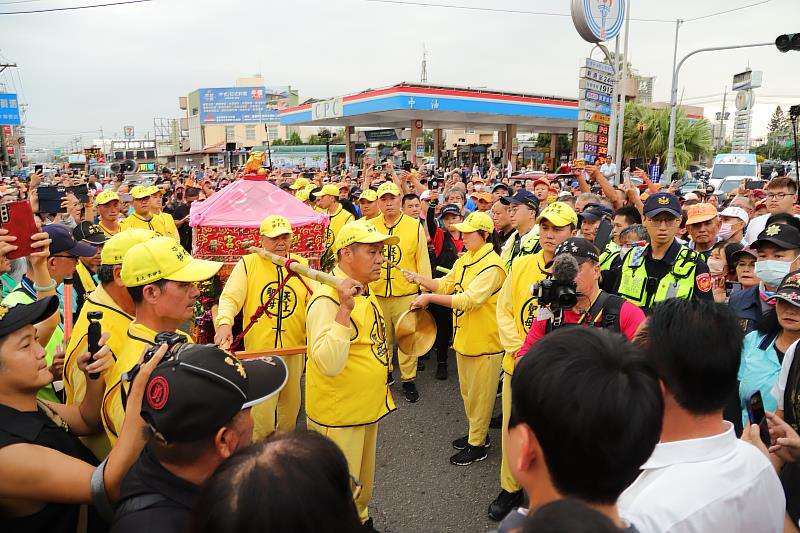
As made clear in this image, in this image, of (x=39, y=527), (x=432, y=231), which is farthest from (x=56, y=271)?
(x=432, y=231)

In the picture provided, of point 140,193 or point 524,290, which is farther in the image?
point 140,193

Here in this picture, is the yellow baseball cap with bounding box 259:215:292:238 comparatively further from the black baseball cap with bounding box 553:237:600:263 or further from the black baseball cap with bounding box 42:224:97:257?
the black baseball cap with bounding box 553:237:600:263

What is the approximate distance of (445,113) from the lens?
79.9ft

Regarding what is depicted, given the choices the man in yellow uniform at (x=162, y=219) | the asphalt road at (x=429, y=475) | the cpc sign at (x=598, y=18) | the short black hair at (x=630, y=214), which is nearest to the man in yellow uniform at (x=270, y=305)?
the asphalt road at (x=429, y=475)

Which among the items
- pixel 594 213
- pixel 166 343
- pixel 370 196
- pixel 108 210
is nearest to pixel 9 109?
pixel 108 210

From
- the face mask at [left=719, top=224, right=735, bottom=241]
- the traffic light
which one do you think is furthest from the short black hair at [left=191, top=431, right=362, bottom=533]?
the traffic light

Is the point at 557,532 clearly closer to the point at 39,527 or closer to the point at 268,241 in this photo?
the point at 39,527

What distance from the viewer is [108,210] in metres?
6.43

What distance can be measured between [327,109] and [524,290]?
2547 centimetres

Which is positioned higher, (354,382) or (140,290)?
(140,290)

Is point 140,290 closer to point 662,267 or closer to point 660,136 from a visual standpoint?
point 662,267

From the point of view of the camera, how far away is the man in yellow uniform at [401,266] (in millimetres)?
5367

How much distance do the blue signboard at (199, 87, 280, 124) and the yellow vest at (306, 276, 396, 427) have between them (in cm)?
4185

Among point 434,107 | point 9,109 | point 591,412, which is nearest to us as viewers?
point 591,412
